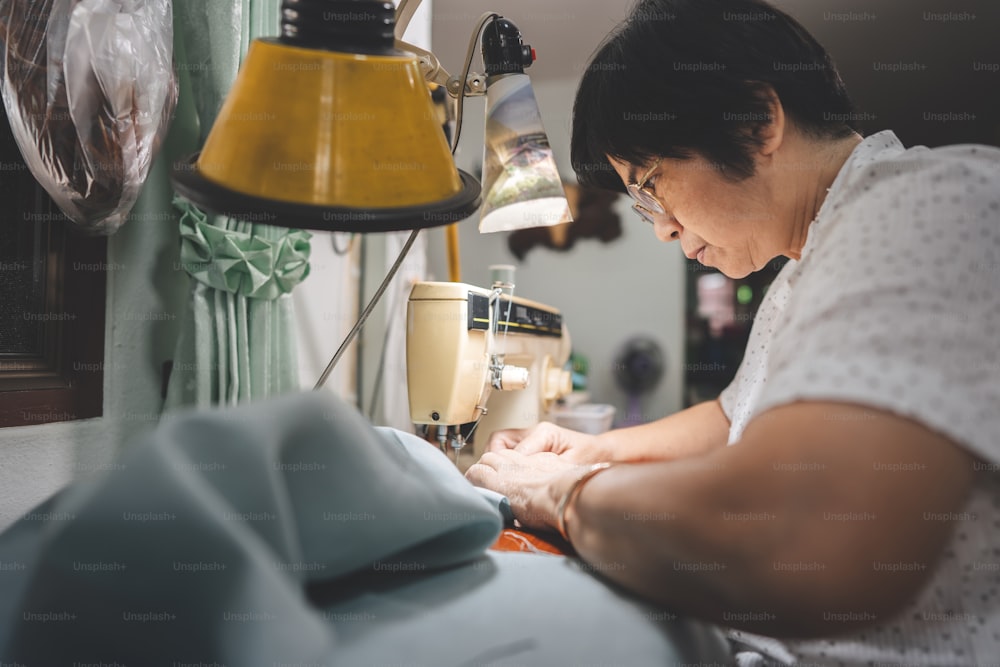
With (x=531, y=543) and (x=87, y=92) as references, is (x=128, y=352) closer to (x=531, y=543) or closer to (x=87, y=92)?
(x=87, y=92)

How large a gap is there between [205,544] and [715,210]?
0.91m

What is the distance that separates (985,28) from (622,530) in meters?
3.54

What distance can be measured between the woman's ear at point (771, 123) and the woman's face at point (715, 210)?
0.17 feet

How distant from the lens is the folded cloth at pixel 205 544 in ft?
1.28

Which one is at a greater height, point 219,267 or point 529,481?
point 219,267

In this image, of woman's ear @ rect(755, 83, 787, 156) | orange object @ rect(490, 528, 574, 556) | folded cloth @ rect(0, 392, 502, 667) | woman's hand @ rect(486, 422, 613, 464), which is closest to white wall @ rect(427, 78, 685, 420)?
woman's hand @ rect(486, 422, 613, 464)

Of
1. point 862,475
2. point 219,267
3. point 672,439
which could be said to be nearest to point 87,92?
point 219,267

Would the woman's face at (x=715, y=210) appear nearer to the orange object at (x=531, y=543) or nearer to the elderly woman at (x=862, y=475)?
the elderly woman at (x=862, y=475)

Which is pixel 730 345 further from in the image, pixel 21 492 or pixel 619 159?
pixel 21 492

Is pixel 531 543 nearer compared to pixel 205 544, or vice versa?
pixel 205 544

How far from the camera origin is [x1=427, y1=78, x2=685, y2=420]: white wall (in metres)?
3.71

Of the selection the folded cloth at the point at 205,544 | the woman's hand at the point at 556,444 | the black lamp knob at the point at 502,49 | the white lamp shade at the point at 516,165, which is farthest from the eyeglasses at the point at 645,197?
the folded cloth at the point at 205,544

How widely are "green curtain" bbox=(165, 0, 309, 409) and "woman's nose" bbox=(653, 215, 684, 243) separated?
73 centimetres

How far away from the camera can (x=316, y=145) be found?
25.1 inches
